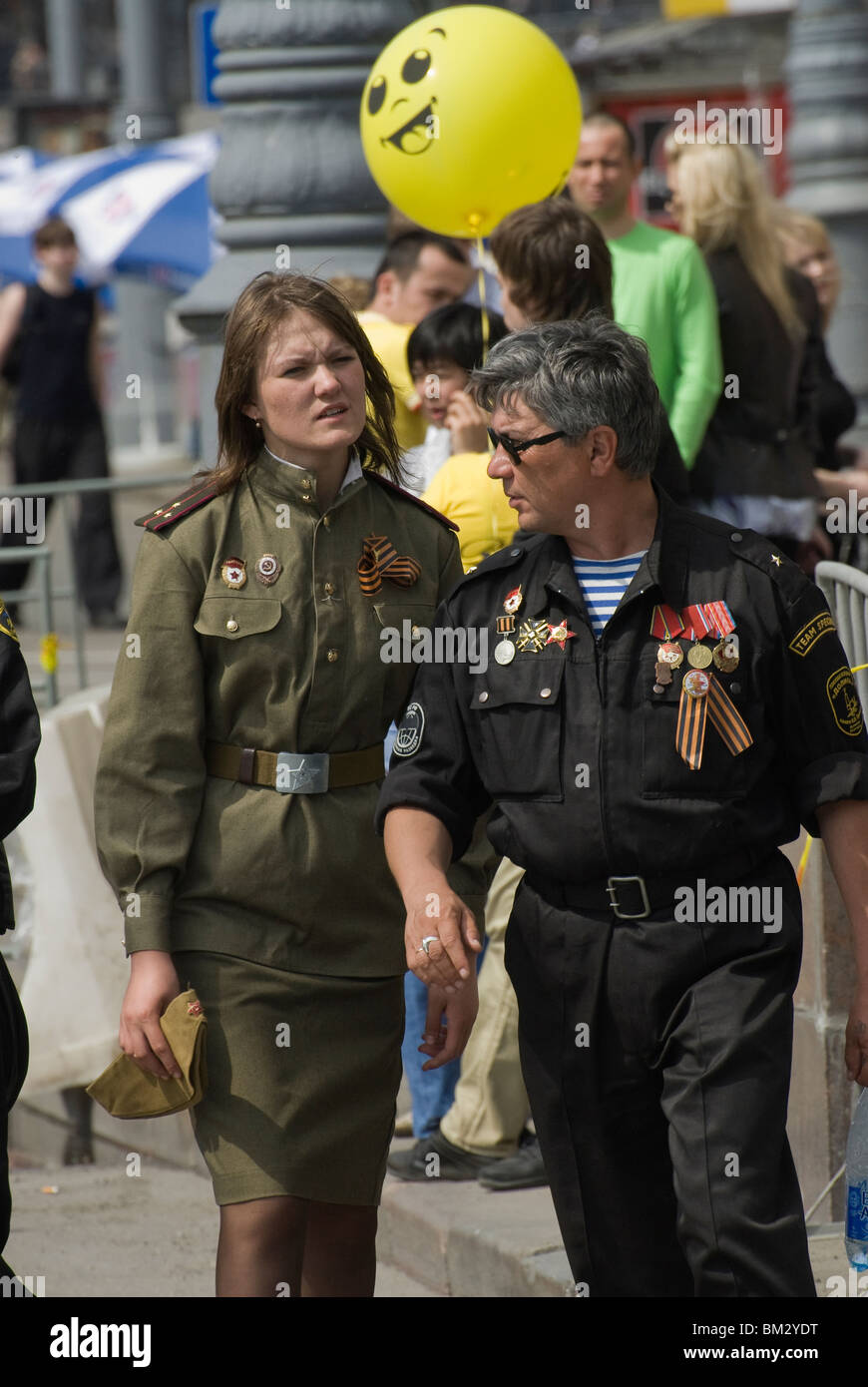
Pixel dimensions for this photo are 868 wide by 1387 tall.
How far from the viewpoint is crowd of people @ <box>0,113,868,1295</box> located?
3.27 m

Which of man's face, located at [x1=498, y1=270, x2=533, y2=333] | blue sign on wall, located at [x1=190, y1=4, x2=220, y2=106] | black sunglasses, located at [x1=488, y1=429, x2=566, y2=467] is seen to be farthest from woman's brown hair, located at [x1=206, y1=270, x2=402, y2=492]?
blue sign on wall, located at [x1=190, y1=4, x2=220, y2=106]

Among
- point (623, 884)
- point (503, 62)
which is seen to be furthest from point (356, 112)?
point (623, 884)

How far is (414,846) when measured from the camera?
131 inches

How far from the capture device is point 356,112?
20.6ft

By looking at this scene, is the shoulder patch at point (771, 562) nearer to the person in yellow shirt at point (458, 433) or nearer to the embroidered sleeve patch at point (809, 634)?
the embroidered sleeve patch at point (809, 634)

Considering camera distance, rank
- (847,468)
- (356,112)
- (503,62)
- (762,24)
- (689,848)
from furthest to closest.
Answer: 1. (762,24)
2. (847,468)
3. (356,112)
4. (503,62)
5. (689,848)

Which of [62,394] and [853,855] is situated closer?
[853,855]

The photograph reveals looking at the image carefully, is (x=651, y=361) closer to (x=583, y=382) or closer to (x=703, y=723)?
(x=583, y=382)

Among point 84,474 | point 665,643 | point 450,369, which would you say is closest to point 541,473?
point 665,643

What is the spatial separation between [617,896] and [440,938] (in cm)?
30

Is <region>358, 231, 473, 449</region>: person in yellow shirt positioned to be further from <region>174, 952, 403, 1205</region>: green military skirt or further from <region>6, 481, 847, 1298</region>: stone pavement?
<region>174, 952, 403, 1205</region>: green military skirt

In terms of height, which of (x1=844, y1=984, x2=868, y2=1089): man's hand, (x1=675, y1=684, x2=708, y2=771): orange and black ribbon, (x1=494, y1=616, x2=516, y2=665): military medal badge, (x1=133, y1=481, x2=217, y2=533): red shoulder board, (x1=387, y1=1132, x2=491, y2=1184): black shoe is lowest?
(x1=387, y1=1132, x2=491, y2=1184): black shoe

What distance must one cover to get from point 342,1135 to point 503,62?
2.92 m

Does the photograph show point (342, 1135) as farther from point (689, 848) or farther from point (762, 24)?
point (762, 24)
